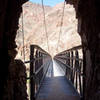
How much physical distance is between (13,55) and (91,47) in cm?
111

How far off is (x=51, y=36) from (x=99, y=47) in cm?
3867

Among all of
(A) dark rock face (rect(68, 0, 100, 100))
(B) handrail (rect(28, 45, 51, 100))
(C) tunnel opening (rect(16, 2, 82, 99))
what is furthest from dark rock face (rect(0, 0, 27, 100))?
(C) tunnel opening (rect(16, 2, 82, 99))

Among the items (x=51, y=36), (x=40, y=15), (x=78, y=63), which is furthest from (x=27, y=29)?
(x=78, y=63)

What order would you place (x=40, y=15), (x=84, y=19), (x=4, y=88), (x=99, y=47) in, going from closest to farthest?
(x=4, y=88) → (x=99, y=47) → (x=84, y=19) → (x=40, y=15)

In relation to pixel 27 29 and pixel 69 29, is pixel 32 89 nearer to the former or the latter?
pixel 69 29

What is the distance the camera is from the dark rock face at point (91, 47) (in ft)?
12.4

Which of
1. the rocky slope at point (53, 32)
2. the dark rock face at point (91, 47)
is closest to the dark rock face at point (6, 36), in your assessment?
the dark rock face at point (91, 47)

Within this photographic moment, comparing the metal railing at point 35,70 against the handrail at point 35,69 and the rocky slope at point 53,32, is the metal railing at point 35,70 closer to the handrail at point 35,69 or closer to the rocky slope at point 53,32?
the handrail at point 35,69

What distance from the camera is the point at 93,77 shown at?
3.90 meters

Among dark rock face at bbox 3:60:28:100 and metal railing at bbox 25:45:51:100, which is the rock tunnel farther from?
metal railing at bbox 25:45:51:100

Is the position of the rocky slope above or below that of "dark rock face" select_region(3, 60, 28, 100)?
above

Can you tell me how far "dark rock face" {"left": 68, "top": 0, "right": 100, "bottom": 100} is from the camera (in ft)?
12.4

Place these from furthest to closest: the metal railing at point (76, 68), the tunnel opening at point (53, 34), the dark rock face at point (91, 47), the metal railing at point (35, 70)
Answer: the tunnel opening at point (53, 34), the metal railing at point (76, 68), the metal railing at point (35, 70), the dark rock face at point (91, 47)

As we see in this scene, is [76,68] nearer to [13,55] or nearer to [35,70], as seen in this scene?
[35,70]
